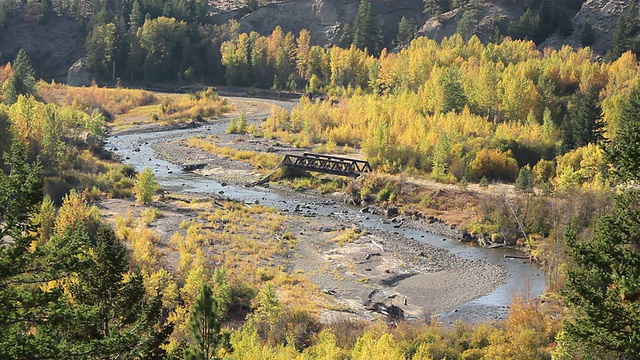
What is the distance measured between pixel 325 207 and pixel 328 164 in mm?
10677

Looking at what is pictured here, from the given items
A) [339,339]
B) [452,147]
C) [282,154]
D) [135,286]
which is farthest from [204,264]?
[282,154]

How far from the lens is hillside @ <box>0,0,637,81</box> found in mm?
128125

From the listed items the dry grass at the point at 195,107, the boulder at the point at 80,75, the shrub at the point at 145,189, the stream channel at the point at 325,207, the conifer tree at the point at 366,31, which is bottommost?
the stream channel at the point at 325,207

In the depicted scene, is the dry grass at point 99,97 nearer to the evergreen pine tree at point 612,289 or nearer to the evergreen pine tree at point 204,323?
the evergreen pine tree at point 204,323

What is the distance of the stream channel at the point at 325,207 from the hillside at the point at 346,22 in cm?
5349

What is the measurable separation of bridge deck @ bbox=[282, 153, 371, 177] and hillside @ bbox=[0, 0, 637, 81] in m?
62.3

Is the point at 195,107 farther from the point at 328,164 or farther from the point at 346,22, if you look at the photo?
the point at 346,22

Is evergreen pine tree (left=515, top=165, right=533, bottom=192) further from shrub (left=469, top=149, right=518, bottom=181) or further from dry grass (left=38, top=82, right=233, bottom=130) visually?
dry grass (left=38, top=82, right=233, bottom=130)

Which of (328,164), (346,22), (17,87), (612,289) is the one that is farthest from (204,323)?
(346,22)

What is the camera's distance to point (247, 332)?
29141 mm

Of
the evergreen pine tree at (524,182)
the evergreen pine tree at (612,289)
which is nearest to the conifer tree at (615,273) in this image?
the evergreen pine tree at (612,289)

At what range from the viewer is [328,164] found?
254 ft

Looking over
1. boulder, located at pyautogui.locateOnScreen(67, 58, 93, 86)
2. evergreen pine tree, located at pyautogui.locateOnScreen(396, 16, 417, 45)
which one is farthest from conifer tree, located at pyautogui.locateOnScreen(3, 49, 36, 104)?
evergreen pine tree, located at pyautogui.locateOnScreen(396, 16, 417, 45)

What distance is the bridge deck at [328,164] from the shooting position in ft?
246
